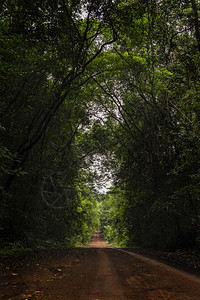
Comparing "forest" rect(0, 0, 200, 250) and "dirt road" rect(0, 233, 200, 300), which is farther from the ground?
"forest" rect(0, 0, 200, 250)

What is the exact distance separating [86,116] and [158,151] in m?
5.34

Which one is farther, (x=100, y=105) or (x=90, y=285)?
(x=100, y=105)

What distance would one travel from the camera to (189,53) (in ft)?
30.1

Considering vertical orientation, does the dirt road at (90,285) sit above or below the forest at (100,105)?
below

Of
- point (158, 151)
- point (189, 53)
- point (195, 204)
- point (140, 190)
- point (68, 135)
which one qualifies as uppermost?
point (189, 53)

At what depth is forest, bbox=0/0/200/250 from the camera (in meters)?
7.18

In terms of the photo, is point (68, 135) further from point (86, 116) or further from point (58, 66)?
point (58, 66)

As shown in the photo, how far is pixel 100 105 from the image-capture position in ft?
44.2

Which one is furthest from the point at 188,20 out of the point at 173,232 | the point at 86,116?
the point at 173,232

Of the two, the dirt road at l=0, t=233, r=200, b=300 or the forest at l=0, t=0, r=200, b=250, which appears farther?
the forest at l=0, t=0, r=200, b=250

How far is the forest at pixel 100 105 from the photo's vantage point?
7180 mm

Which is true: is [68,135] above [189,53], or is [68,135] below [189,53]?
below

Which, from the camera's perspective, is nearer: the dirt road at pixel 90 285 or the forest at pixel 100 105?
the dirt road at pixel 90 285

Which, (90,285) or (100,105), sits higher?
(100,105)
